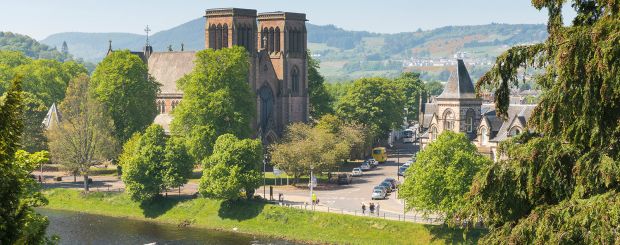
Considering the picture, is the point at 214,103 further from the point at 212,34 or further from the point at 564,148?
the point at 564,148

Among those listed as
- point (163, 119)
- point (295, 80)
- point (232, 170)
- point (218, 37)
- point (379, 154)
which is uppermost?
point (218, 37)

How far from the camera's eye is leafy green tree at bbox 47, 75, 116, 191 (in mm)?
89125

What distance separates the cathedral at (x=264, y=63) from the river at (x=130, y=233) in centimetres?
2879

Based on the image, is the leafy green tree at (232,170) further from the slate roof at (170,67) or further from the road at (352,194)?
the slate roof at (170,67)

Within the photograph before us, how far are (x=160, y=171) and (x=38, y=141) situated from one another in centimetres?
2287

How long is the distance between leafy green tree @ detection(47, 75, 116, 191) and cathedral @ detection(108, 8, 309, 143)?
654 inches

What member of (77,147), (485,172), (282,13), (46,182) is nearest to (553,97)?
(485,172)

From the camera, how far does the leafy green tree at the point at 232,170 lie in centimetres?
7456

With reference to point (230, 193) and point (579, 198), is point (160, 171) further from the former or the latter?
point (579, 198)

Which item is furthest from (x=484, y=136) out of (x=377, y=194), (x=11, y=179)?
(x=11, y=179)

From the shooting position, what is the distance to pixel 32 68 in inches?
4685

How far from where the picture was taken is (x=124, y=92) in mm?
96062

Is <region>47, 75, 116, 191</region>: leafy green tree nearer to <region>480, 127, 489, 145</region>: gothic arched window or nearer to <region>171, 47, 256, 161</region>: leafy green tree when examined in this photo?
<region>171, 47, 256, 161</region>: leafy green tree

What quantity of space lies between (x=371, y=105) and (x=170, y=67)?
2541 centimetres
